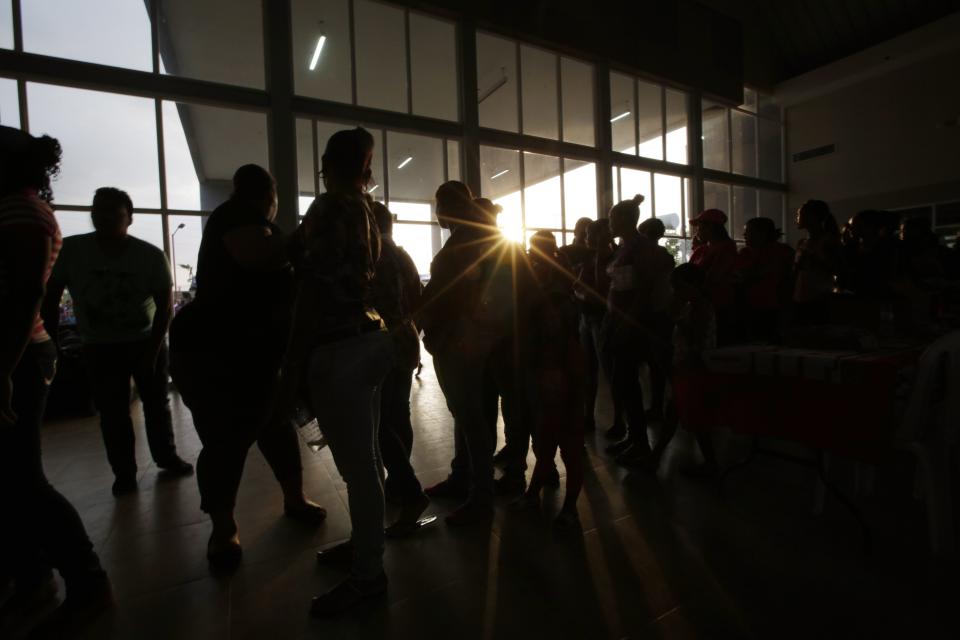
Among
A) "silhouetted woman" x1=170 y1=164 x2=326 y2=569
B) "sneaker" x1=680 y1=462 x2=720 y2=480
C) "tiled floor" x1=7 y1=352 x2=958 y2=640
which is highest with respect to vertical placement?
"silhouetted woman" x1=170 y1=164 x2=326 y2=569

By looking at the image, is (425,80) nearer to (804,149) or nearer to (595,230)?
(595,230)

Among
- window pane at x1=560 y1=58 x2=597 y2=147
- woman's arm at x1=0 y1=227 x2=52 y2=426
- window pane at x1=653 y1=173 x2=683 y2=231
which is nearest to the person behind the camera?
woman's arm at x1=0 y1=227 x2=52 y2=426

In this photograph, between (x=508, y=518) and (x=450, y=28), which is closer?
(x=508, y=518)

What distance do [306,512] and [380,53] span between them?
27.5 ft

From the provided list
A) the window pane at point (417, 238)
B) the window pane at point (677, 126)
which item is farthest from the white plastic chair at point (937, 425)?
the window pane at point (677, 126)

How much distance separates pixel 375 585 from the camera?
1534mm

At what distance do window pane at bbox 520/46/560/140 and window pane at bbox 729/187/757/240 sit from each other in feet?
17.3

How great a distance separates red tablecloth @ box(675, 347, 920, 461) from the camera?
1.72 meters

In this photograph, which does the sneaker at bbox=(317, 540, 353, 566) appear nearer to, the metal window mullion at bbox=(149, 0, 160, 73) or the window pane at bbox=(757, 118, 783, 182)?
the metal window mullion at bbox=(149, 0, 160, 73)

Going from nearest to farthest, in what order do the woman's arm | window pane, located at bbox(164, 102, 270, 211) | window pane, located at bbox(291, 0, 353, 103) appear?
the woman's arm, window pane, located at bbox(164, 102, 270, 211), window pane, located at bbox(291, 0, 353, 103)

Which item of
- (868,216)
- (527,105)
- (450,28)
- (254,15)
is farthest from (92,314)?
(527,105)

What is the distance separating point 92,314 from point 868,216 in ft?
15.7

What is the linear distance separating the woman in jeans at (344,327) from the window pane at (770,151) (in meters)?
14.5

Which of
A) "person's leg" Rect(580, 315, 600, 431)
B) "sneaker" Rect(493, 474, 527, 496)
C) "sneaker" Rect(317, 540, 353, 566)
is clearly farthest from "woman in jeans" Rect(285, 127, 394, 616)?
"person's leg" Rect(580, 315, 600, 431)
